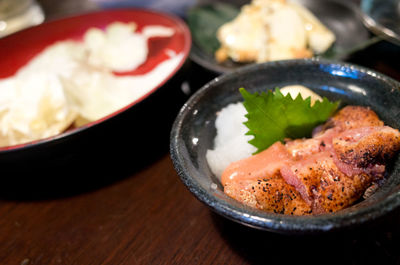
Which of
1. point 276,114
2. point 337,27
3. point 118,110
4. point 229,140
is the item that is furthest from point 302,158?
point 337,27

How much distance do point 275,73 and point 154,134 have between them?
81 cm

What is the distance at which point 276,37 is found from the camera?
2391 millimetres

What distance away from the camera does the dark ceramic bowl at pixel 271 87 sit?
0.93m

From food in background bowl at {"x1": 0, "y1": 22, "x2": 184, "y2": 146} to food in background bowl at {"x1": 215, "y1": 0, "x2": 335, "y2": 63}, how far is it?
0.47 m

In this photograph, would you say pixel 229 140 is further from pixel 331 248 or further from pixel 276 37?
pixel 276 37

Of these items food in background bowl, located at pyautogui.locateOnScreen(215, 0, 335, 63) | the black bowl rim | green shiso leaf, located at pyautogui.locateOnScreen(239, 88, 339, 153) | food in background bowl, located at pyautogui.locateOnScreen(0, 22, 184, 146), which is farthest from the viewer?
food in background bowl, located at pyautogui.locateOnScreen(215, 0, 335, 63)

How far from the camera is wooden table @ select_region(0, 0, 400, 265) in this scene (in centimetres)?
124

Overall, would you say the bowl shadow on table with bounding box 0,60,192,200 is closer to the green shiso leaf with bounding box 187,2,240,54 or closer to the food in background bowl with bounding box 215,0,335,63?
the food in background bowl with bounding box 215,0,335,63

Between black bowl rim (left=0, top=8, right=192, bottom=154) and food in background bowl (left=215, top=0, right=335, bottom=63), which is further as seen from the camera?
food in background bowl (left=215, top=0, right=335, bottom=63)

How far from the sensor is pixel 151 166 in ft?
5.92

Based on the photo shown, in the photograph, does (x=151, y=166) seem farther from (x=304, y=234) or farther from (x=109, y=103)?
(x=304, y=234)

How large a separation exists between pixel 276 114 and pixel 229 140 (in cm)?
25

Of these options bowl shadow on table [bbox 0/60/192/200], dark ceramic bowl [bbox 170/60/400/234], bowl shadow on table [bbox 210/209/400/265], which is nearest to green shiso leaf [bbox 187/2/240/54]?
bowl shadow on table [bbox 0/60/192/200]

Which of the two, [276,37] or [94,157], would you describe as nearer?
[94,157]
